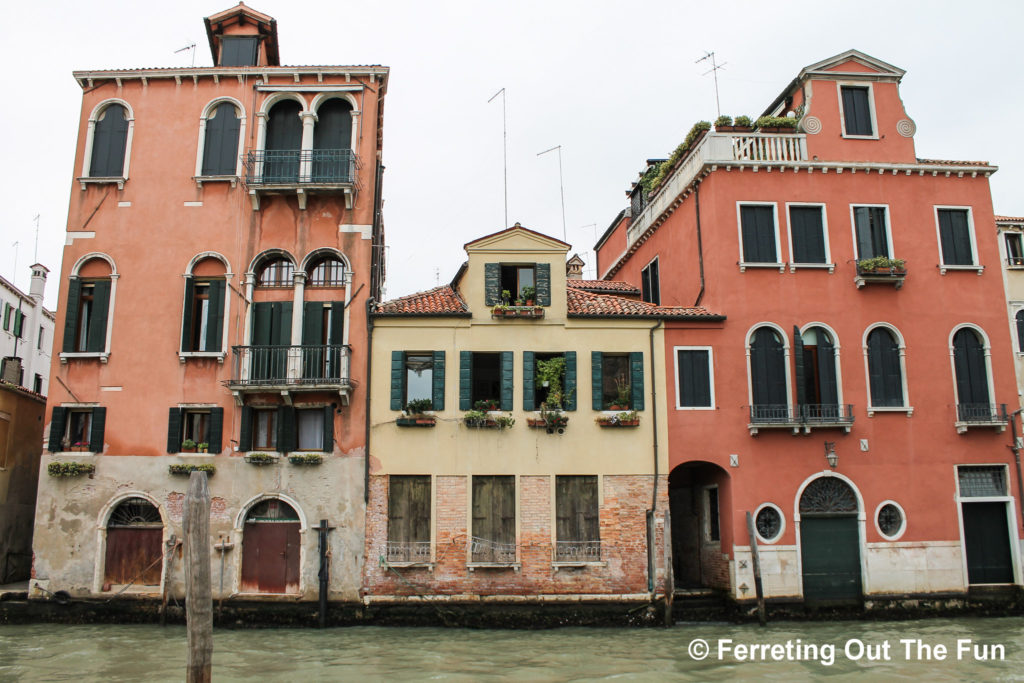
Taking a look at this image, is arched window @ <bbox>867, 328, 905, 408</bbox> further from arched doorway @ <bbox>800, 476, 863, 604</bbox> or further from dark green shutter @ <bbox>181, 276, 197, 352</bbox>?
dark green shutter @ <bbox>181, 276, 197, 352</bbox>

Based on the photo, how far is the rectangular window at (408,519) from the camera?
62.8 ft

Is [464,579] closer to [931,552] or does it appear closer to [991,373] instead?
[931,552]

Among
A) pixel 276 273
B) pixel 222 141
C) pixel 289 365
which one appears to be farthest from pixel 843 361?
pixel 222 141

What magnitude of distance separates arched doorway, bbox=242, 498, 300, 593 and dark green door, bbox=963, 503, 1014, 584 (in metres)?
16.3

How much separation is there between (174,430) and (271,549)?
3.72 m

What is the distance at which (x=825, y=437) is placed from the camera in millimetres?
20047

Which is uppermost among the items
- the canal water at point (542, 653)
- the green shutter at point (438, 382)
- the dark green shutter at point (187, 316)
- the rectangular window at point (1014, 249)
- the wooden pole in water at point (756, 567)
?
the rectangular window at point (1014, 249)

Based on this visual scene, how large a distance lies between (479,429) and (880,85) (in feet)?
46.5

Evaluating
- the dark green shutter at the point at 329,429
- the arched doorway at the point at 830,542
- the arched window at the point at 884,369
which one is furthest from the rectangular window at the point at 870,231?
the dark green shutter at the point at 329,429

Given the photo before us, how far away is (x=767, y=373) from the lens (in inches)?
805

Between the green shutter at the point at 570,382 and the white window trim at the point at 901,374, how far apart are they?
7.31m

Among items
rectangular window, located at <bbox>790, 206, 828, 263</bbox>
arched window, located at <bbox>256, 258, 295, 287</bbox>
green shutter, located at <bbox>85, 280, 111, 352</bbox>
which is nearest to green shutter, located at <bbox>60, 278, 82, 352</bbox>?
green shutter, located at <bbox>85, 280, 111, 352</bbox>

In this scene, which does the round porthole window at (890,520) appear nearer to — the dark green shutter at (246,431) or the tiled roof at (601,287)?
the tiled roof at (601,287)

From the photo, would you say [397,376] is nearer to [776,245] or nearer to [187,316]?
[187,316]
